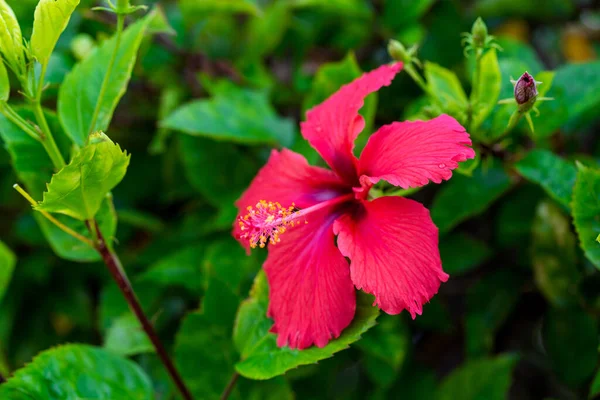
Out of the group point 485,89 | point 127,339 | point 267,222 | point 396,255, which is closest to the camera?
point 396,255

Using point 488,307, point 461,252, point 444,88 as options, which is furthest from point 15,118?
point 488,307

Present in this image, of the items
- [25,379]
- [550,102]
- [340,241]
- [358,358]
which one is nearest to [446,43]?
[550,102]

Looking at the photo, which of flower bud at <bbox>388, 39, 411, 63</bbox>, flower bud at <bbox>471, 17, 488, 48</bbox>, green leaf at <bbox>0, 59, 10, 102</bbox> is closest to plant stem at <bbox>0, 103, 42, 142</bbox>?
green leaf at <bbox>0, 59, 10, 102</bbox>

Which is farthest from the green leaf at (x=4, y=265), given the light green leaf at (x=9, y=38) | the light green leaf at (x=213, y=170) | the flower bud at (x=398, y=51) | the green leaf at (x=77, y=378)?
the flower bud at (x=398, y=51)

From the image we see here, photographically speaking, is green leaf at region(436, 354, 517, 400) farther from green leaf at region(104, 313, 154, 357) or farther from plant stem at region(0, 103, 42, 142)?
plant stem at region(0, 103, 42, 142)

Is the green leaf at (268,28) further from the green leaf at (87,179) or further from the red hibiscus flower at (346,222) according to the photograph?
the green leaf at (87,179)

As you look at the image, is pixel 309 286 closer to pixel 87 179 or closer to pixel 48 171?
pixel 87 179
